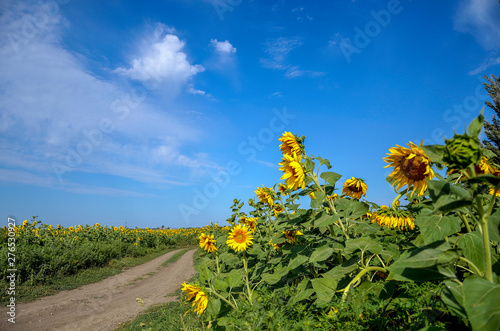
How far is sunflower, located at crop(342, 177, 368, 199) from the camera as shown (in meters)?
2.52

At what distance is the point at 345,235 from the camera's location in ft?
5.45

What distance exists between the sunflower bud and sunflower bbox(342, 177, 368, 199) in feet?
6.18

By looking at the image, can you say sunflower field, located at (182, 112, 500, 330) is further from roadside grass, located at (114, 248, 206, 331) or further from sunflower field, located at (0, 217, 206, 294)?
sunflower field, located at (0, 217, 206, 294)

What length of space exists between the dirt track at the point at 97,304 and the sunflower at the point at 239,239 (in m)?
3.48

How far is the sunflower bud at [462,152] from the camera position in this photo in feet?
2.16

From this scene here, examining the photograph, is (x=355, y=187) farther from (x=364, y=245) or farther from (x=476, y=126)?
(x=476, y=126)

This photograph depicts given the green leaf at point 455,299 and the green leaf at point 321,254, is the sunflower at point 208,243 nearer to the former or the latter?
the green leaf at point 321,254

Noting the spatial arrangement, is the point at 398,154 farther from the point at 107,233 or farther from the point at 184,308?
the point at 107,233

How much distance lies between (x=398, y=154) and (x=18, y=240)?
12135 mm

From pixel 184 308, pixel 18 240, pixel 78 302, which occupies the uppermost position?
pixel 18 240

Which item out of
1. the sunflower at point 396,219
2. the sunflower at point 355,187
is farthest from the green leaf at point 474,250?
the sunflower at point 355,187

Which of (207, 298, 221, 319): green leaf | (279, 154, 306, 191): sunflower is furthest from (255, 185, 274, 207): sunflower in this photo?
(207, 298, 221, 319): green leaf

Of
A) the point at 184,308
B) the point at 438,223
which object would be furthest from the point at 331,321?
the point at 184,308

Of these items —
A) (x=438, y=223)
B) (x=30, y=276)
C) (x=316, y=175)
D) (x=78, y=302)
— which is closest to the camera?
(x=438, y=223)
